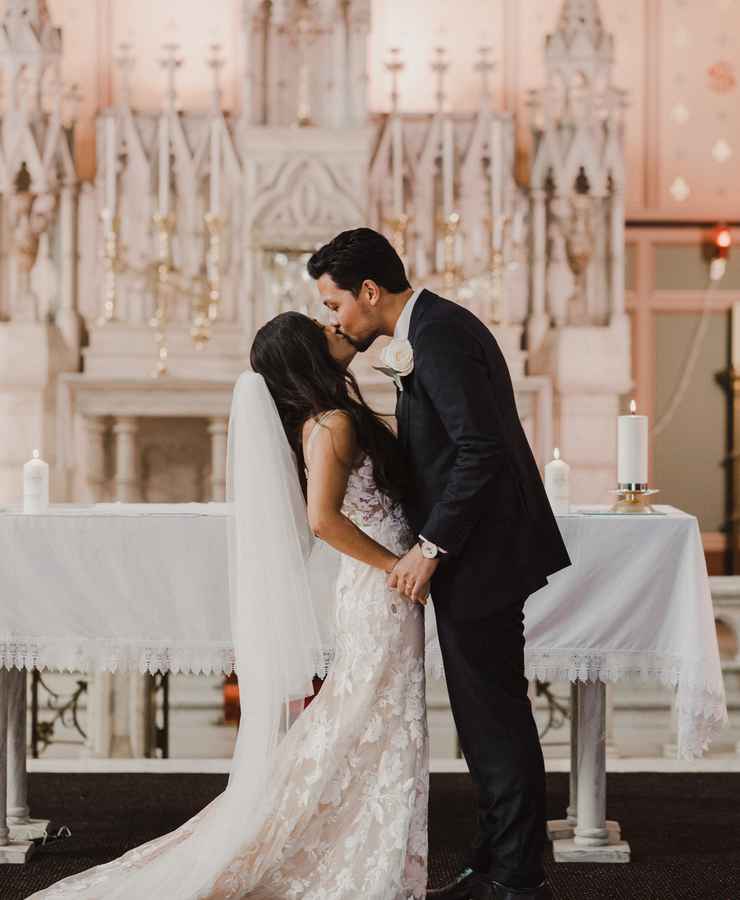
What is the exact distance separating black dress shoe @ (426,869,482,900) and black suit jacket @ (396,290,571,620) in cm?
69

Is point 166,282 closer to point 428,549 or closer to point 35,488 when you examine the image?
point 35,488

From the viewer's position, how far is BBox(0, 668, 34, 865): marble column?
3.59 metres

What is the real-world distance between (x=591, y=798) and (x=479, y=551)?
112 cm

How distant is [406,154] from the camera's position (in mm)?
7309

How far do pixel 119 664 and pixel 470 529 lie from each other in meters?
1.29

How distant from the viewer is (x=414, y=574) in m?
2.87

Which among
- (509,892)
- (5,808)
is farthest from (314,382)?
(5,808)

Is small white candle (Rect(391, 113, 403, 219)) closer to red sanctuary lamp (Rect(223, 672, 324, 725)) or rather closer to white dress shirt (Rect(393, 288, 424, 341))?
red sanctuary lamp (Rect(223, 672, 324, 725))

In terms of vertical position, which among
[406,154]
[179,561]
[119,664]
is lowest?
[119,664]

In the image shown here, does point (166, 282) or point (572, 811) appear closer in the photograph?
point (572, 811)

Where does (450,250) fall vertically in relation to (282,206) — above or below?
below

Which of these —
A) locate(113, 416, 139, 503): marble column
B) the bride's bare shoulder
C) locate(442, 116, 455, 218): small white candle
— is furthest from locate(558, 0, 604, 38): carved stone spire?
the bride's bare shoulder

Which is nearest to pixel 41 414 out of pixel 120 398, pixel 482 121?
pixel 120 398

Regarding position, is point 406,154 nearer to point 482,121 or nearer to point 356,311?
point 482,121
